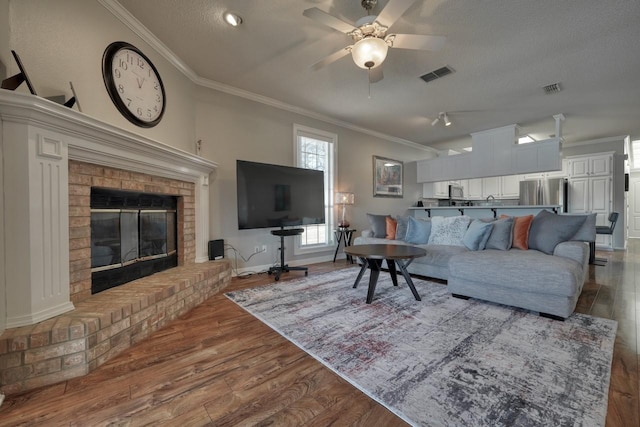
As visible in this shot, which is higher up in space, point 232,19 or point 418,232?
point 232,19

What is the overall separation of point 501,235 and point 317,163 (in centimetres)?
298

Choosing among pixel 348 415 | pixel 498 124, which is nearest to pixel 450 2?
pixel 348 415

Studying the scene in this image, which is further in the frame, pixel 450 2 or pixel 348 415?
pixel 450 2

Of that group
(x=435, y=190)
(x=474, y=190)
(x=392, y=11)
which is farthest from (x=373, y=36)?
(x=474, y=190)

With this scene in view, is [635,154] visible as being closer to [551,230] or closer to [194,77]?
[551,230]

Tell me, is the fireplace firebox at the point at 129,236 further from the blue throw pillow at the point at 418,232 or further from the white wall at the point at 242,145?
the blue throw pillow at the point at 418,232

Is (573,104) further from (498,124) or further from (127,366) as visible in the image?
(127,366)

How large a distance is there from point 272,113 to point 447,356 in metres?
3.81

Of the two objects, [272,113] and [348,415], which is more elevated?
[272,113]

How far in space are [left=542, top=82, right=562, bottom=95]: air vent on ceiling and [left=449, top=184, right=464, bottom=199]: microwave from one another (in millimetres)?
3701

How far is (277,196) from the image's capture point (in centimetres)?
368

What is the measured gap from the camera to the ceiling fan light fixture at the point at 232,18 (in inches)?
89.0

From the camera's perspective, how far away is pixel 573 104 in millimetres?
4055

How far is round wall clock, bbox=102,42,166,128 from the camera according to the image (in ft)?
7.15
